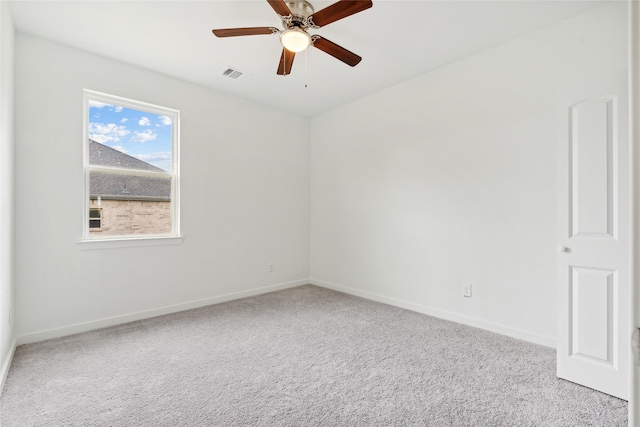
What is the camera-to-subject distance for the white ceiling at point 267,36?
2498 mm

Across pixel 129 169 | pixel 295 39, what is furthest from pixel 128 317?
pixel 295 39

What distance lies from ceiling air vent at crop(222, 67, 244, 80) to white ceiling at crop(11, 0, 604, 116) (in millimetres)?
64

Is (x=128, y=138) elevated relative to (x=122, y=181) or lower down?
elevated

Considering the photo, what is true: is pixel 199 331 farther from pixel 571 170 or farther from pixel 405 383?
pixel 571 170

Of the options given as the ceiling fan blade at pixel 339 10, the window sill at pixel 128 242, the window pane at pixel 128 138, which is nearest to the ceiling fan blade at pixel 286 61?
the ceiling fan blade at pixel 339 10

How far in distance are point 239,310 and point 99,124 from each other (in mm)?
2511

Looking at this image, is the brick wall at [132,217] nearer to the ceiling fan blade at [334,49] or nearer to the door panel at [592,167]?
the ceiling fan blade at [334,49]

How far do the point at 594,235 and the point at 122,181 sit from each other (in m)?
4.22

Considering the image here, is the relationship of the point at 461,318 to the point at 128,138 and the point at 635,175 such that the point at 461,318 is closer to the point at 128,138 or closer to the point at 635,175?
the point at 635,175

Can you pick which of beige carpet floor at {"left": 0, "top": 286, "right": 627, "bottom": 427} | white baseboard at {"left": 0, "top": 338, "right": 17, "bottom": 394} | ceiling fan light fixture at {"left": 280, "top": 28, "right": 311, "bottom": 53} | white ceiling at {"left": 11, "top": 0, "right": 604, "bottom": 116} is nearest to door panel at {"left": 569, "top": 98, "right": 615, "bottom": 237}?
white ceiling at {"left": 11, "top": 0, "right": 604, "bottom": 116}

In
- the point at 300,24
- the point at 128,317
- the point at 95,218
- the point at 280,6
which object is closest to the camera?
the point at 280,6

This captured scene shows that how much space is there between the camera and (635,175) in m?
0.52

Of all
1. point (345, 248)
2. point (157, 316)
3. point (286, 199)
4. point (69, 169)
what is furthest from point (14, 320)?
point (345, 248)

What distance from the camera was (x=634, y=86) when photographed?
53 centimetres
